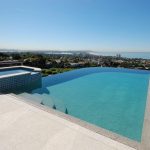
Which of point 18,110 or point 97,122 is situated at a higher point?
point 18,110

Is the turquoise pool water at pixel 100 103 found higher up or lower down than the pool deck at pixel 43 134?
lower down

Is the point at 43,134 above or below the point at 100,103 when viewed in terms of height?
above

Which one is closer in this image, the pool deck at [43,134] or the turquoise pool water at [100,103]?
the pool deck at [43,134]

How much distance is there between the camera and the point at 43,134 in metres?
4.70

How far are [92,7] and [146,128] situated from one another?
11.3 metres

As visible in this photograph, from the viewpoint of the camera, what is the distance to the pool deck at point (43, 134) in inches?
163

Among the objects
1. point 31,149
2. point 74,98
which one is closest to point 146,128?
point 31,149

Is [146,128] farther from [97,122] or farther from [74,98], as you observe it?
[74,98]

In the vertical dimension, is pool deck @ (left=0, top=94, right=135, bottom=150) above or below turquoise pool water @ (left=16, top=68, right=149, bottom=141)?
above

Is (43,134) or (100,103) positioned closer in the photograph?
(43,134)

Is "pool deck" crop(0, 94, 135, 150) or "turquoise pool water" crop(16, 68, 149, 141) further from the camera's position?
"turquoise pool water" crop(16, 68, 149, 141)

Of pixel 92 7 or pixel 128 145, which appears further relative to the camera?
pixel 92 7

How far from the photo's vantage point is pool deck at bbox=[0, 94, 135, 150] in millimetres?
4152

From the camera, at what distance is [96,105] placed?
8.41 meters
